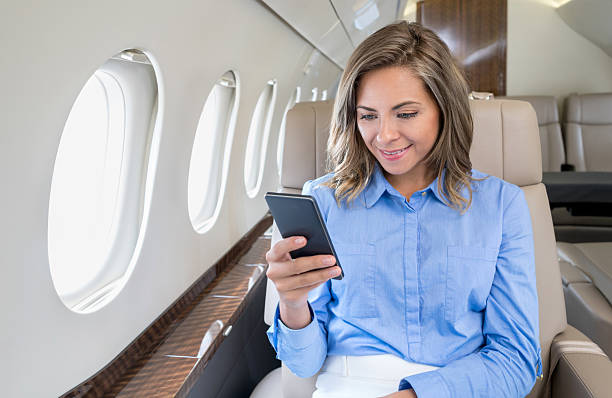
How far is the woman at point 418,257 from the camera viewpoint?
50.5 inches

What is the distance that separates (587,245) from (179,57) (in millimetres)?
2189

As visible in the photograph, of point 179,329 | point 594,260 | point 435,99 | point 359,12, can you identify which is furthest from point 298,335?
point 359,12

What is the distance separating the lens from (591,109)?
5.01 meters

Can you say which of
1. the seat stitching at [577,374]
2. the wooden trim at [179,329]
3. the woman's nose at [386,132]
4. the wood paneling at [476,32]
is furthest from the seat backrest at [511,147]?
the wood paneling at [476,32]

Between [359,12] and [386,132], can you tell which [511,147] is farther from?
[359,12]

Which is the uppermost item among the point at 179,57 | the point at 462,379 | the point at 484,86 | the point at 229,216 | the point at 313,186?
the point at 484,86

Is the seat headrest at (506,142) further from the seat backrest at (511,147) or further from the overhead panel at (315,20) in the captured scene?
the overhead panel at (315,20)

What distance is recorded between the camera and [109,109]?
1.69 meters

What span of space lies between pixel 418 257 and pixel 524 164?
1.76 feet

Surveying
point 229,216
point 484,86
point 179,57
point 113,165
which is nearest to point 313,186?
point 179,57

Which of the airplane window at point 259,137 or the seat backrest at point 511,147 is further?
the airplane window at point 259,137

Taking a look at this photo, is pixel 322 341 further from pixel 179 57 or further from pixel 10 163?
pixel 179 57

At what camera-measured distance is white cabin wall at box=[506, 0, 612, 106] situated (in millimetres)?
6078

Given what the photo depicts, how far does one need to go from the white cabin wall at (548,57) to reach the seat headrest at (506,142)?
5123mm
